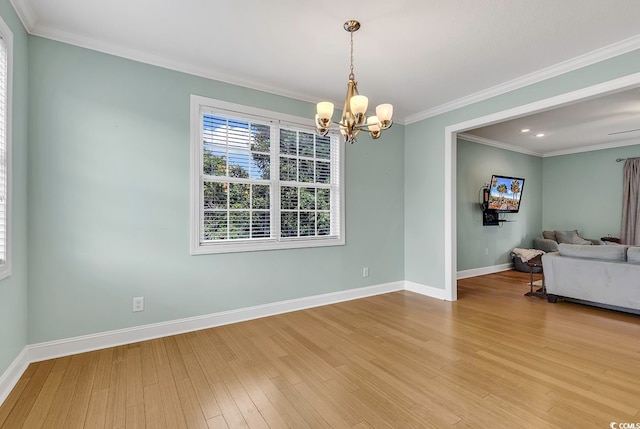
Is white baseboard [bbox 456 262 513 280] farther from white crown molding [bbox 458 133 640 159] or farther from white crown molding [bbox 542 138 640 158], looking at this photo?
white crown molding [bbox 542 138 640 158]

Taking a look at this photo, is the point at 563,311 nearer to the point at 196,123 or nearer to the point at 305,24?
the point at 305,24

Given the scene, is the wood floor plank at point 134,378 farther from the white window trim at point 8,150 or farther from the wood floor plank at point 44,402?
the white window trim at point 8,150

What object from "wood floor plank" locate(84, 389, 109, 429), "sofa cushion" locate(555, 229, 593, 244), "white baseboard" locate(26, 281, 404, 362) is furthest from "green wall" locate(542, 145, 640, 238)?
→ "wood floor plank" locate(84, 389, 109, 429)

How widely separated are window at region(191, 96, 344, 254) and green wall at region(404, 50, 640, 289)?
1309 millimetres

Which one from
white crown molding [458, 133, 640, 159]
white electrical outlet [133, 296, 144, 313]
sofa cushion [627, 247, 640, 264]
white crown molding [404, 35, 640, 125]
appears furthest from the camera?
white crown molding [458, 133, 640, 159]

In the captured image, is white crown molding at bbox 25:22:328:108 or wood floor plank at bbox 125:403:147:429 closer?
wood floor plank at bbox 125:403:147:429

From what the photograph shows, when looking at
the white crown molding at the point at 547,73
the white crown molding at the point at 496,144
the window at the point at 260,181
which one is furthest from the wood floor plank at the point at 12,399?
the white crown molding at the point at 496,144

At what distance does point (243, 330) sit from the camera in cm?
317

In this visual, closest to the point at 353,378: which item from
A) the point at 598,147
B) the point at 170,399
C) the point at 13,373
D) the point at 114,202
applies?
the point at 170,399

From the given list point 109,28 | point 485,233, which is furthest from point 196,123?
point 485,233

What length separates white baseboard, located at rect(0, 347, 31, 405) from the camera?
1.99 m

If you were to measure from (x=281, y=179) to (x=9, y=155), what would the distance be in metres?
2.35

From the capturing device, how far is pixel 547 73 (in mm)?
3186

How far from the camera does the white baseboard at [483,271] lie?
5796 mm
